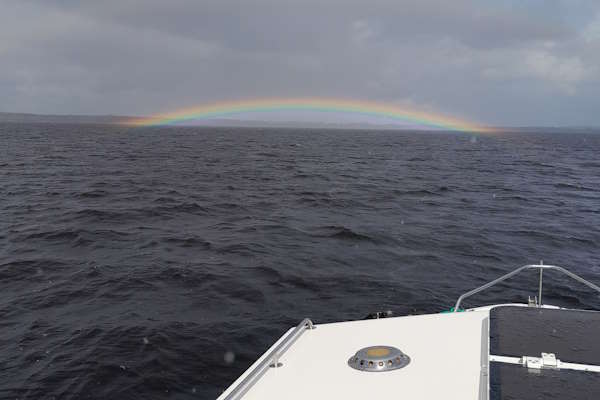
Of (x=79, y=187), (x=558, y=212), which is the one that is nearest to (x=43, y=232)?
(x=79, y=187)

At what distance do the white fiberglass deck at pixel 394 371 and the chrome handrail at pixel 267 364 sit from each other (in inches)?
1.8

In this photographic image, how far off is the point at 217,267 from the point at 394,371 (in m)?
10.1

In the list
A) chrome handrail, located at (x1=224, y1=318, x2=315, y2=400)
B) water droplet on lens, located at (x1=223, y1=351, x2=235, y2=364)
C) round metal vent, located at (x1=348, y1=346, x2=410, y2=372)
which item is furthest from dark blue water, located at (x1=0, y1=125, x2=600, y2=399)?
round metal vent, located at (x1=348, y1=346, x2=410, y2=372)

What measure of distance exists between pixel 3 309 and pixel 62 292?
130cm

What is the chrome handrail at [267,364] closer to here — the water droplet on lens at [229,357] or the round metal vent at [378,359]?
the round metal vent at [378,359]

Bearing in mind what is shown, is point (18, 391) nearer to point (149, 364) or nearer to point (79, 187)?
point (149, 364)

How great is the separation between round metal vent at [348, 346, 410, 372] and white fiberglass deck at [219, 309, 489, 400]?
0.05m

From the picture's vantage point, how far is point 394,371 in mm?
3828

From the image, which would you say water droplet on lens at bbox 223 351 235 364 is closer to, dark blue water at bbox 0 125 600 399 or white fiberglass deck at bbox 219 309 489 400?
dark blue water at bbox 0 125 600 399

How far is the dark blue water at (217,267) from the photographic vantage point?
323 inches

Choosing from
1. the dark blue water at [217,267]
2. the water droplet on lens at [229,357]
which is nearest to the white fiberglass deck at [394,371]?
the dark blue water at [217,267]

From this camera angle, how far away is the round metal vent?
12.6 feet

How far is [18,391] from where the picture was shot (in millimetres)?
7203

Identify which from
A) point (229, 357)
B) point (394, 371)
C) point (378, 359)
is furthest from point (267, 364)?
point (229, 357)
